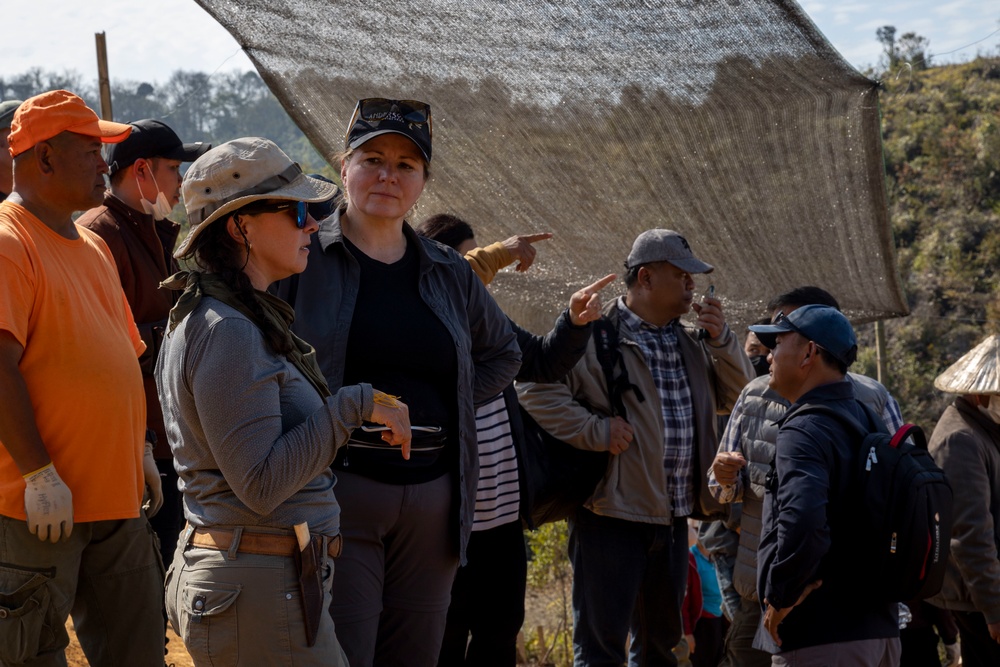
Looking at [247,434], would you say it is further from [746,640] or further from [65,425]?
[746,640]

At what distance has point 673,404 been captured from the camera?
3648 millimetres

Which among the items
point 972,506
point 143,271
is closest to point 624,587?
point 972,506

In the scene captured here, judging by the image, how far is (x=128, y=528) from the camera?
246 cm

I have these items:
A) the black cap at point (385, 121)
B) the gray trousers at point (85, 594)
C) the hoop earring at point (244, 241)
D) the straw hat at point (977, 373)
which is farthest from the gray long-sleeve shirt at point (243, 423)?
the straw hat at point (977, 373)

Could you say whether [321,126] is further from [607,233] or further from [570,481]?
[570,481]

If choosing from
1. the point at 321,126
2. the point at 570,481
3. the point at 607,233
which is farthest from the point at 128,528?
the point at 607,233

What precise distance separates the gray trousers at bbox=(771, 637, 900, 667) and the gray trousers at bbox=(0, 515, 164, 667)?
1.60 meters

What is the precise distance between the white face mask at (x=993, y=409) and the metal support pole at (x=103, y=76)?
4867mm

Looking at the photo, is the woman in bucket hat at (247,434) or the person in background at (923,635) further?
the person in background at (923,635)

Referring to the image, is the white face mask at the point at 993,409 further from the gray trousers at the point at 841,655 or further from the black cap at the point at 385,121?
the black cap at the point at 385,121

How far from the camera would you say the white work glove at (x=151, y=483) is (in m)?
2.71

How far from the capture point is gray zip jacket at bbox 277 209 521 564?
2.27 metres

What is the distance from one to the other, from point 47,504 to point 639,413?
202 centimetres

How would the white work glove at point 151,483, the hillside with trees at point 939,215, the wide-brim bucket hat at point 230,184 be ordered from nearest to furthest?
the wide-brim bucket hat at point 230,184
the white work glove at point 151,483
the hillside with trees at point 939,215
